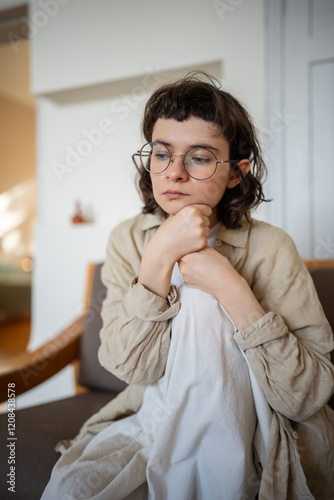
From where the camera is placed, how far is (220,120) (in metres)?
0.86

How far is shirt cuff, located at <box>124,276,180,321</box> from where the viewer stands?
2.64 feet

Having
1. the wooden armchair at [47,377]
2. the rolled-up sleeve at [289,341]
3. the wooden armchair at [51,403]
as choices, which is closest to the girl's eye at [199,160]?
the rolled-up sleeve at [289,341]

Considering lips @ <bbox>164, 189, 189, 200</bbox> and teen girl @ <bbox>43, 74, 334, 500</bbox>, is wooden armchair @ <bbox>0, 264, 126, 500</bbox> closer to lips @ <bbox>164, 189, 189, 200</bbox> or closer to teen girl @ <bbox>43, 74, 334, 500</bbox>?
teen girl @ <bbox>43, 74, 334, 500</bbox>

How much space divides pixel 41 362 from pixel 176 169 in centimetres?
82

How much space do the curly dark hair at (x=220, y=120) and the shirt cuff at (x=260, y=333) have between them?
10.5 inches

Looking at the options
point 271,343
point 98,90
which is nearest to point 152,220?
point 271,343

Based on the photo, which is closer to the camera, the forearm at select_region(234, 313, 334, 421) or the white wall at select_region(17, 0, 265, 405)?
the forearm at select_region(234, 313, 334, 421)

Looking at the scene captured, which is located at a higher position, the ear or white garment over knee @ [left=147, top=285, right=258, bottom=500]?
the ear

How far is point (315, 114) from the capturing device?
205 cm

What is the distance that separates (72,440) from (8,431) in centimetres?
18

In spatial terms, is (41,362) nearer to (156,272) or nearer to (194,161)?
(156,272)

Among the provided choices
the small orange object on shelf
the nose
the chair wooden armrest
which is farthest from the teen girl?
the small orange object on shelf

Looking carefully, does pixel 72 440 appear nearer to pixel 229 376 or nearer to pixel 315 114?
pixel 229 376

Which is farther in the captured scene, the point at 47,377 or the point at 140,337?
the point at 47,377
